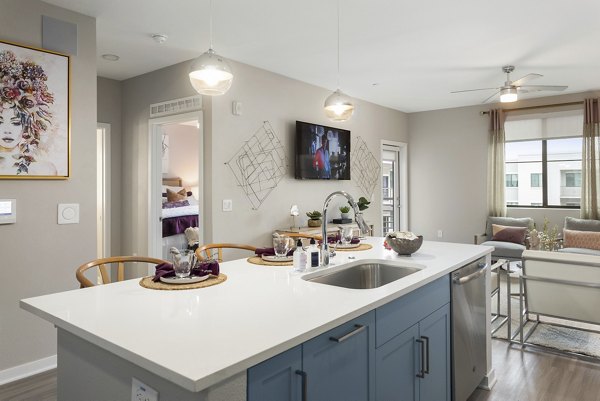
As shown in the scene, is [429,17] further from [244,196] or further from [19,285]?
[19,285]

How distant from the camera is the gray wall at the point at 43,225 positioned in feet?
9.06

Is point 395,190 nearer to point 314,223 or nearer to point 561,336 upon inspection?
point 314,223

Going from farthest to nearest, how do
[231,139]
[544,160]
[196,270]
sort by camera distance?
[544,160], [231,139], [196,270]

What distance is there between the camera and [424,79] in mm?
5121

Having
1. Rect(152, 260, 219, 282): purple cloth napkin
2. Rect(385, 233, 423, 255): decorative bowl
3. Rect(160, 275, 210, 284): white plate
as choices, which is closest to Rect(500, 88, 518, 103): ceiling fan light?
Rect(385, 233, 423, 255): decorative bowl

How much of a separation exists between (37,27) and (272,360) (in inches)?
118

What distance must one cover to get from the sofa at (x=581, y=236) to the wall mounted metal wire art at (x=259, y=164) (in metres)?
3.96

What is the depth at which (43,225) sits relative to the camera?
292 cm

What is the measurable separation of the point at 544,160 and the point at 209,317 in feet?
21.8

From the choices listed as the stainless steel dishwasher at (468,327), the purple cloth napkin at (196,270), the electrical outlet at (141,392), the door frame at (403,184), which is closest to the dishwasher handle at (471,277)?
the stainless steel dishwasher at (468,327)

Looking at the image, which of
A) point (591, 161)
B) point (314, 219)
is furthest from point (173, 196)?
point (591, 161)

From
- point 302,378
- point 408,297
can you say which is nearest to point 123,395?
point 302,378

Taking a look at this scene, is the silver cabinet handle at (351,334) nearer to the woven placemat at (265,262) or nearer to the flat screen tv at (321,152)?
the woven placemat at (265,262)

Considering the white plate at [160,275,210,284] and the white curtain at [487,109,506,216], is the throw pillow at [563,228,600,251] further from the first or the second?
the white plate at [160,275,210,284]
